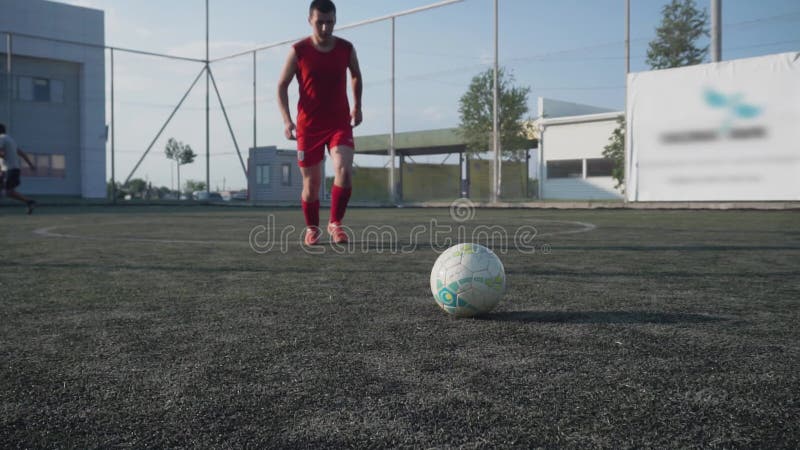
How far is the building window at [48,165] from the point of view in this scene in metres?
28.3

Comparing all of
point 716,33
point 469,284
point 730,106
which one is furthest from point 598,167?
point 469,284

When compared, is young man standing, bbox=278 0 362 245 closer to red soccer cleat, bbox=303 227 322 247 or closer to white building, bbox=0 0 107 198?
red soccer cleat, bbox=303 227 322 247

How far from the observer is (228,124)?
80.7 feet

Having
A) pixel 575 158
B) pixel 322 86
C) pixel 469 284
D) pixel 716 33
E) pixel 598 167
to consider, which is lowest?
pixel 469 284

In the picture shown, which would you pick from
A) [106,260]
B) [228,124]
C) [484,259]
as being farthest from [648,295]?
[228,124]

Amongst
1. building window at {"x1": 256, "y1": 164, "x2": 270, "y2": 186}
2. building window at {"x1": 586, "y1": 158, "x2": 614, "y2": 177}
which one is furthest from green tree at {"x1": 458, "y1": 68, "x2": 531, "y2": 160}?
building window at {"x1": 256, "y1": 164, "x2": 270, "y2": 186}

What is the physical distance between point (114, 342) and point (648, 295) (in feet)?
8.03

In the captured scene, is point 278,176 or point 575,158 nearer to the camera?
point 278,176

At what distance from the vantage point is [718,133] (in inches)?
508

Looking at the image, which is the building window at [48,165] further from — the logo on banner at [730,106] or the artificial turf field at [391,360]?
the artificial turf field at [391,360]

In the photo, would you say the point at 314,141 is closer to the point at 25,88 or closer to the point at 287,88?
the point at 287,88

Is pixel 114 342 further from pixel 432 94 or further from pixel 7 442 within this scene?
pixel 432 94

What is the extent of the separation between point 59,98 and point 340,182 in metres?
29.6

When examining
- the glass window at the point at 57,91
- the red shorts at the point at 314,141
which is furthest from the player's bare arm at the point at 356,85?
the glass window at the point at 57,91
